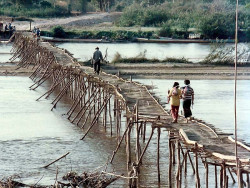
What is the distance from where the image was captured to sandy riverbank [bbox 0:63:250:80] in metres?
39.9

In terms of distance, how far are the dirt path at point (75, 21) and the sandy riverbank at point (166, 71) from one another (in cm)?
2480

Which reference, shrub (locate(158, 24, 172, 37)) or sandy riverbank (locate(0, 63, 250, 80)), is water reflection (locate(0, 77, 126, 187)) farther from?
shrub (locate(158, 24, 172, 37))

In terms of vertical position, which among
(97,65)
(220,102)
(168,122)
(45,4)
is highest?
(45,4)

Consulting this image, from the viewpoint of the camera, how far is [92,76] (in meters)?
26.7

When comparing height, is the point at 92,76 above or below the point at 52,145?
above

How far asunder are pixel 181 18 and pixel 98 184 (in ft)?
191

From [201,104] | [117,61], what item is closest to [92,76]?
[201,104]

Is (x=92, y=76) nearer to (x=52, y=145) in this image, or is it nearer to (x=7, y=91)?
(x=52, y=145)

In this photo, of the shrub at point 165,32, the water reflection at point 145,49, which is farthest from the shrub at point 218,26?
Answer: the shrub at point 165,32

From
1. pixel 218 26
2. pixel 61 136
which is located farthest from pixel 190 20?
pixel 61 136

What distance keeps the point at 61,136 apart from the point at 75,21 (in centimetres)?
5025

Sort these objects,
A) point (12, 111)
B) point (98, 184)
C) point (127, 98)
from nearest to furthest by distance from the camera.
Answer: point (98, 184)
point (127, 98)
point (12, 111)

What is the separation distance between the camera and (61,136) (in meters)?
24.4

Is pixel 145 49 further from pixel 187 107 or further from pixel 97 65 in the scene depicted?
pixel 187 107
